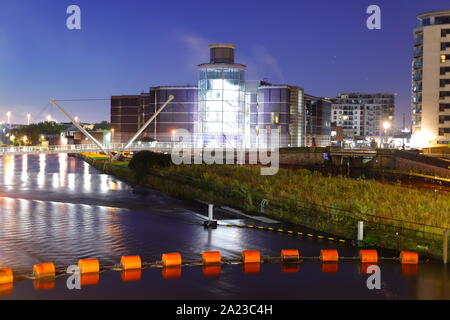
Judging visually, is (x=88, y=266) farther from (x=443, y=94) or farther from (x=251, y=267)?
(x=443, y=94)

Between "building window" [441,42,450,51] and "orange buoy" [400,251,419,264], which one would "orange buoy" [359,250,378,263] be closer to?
"orange buoy" [400,251,419,264]

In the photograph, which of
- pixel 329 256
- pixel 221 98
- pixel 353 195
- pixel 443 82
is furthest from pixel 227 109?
pixel 329 256

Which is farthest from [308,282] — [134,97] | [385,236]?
[134,97]

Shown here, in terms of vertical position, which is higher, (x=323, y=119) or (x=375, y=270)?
(x=323, y=119)

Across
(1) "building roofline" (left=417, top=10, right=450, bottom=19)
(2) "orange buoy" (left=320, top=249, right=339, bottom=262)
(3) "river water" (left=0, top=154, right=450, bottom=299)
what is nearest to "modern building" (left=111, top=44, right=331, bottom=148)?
(1) "building roofline" (left=417, top=10, right=450, bottom=19)

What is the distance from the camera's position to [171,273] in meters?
21.1

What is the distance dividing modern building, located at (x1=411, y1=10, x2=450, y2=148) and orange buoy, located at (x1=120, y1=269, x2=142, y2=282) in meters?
102

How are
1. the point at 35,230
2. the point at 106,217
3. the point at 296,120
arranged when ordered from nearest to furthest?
the point at 35,230 → the point at 106,217 → the point at 296,120

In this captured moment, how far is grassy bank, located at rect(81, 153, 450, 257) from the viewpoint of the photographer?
84.3 feet

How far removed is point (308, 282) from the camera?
66.3 feet

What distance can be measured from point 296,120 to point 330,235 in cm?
9158

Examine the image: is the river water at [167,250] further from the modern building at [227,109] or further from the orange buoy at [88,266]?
the modern building at [227,109]

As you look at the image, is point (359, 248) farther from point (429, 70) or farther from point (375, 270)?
point (429, 70)

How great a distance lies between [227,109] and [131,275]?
91.3 metres
